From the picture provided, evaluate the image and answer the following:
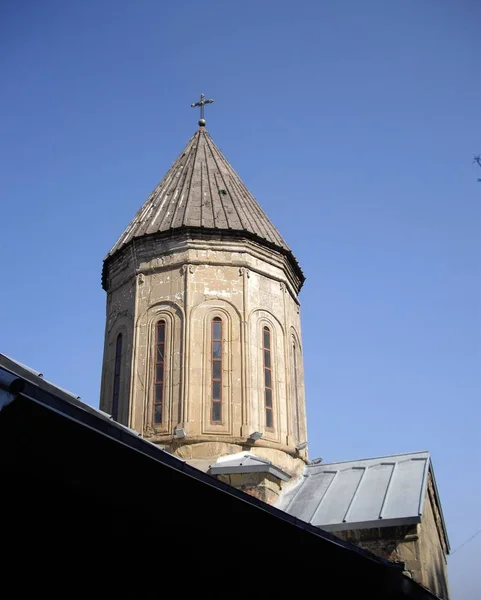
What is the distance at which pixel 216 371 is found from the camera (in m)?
12.5

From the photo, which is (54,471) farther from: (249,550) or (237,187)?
(237,187)

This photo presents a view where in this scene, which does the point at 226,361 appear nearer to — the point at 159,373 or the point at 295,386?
the point at 159,373

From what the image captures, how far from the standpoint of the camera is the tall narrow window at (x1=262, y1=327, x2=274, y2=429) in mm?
12523

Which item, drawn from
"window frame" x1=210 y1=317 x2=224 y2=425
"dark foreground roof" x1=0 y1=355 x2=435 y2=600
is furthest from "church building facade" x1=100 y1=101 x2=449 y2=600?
"dark foreground roof" x1=0 y1=355 x2=435 y2=600

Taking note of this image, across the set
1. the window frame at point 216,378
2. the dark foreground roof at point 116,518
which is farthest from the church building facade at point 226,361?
the dark foreground roof at point 116,518

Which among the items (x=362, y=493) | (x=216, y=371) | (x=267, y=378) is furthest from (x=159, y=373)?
(x=362, y=493)

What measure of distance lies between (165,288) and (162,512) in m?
9.09

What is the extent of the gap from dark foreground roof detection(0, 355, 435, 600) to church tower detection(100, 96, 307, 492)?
6.08 metres

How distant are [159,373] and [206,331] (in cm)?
115

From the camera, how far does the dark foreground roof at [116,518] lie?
3324mm

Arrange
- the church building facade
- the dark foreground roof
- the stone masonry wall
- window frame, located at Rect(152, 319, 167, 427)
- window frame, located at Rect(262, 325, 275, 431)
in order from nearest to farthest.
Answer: the dark foreground roof
the church building facade
the stone masonry wall
window frame, located at Rect(152, 319, 167, 427)
window frame, located at Rect(262, 325, 275, 431)

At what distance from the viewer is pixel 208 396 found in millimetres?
12203

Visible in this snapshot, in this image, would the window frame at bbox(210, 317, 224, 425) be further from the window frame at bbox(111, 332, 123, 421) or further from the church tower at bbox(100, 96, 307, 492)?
the window frame at bbox(111, 332, 123, 421)

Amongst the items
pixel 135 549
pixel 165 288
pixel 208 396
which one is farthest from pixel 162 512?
pixel 165 288
